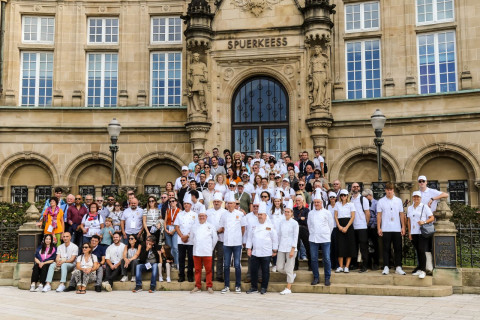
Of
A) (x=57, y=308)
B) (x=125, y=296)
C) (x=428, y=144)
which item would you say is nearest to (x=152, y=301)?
(x=125, y=296)

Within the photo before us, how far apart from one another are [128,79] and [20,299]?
13989mm

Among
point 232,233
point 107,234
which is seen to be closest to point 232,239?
point 232,233

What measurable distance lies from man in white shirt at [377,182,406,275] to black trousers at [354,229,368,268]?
37cm

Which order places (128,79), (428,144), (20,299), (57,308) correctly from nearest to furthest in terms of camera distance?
(57,308), (20,299), (428,144), (128,79)

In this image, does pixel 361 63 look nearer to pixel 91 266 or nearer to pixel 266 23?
pixel 266 23

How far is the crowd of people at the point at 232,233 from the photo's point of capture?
11.8 m

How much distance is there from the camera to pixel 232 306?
10.2m

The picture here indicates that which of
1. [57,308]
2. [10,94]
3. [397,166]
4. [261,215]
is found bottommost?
[57,308]

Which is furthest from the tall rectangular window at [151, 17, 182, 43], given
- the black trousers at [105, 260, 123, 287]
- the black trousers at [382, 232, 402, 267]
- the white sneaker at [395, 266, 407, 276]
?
the white sneaker at [395, 266, 407, 276]

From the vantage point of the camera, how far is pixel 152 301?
10938 mm

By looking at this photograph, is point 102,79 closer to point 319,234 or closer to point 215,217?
point 215,217

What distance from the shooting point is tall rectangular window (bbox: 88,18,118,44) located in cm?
2408

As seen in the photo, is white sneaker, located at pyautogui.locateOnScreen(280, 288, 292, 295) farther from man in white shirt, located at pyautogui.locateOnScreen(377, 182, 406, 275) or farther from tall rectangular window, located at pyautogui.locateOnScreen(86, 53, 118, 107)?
tall rectangular window, located at pyautogui.locateOnScreen(86, 53, 118, 107)

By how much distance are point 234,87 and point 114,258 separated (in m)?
11.4
